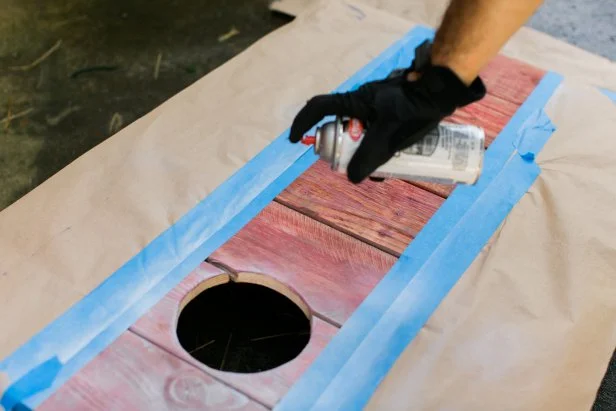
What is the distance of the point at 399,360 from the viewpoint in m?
1.23

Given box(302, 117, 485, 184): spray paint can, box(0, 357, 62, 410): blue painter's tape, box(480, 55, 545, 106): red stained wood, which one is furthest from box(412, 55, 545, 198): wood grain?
box(0, 357, 62, 410): blue painter's tape

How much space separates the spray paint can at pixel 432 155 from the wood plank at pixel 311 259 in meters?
0.20

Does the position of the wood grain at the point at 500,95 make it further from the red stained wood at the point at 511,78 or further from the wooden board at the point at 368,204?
the wooden board at the point at 368,204

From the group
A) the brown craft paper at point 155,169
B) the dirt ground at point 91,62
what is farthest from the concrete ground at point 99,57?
the brown craft paper at point 155,169

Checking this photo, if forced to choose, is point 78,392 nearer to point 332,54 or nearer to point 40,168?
point 40,168

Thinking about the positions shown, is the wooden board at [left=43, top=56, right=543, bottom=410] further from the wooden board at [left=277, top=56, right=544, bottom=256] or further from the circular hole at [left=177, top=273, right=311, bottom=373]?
the circular hole at [left=177, top=273, right=311, bottom=373]

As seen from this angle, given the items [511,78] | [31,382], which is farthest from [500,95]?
[31,382]

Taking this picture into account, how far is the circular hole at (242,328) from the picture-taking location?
1.47m

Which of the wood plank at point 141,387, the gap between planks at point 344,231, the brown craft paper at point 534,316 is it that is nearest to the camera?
the wood plank at point 141,387

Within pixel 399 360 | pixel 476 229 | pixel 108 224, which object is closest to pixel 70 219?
pixel 108 224

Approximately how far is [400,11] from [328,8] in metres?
0.24

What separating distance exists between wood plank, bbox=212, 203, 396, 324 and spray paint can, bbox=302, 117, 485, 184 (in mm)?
196

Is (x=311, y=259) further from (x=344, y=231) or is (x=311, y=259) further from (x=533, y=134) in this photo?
(x=533, y=134)

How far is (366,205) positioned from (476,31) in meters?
0.46
